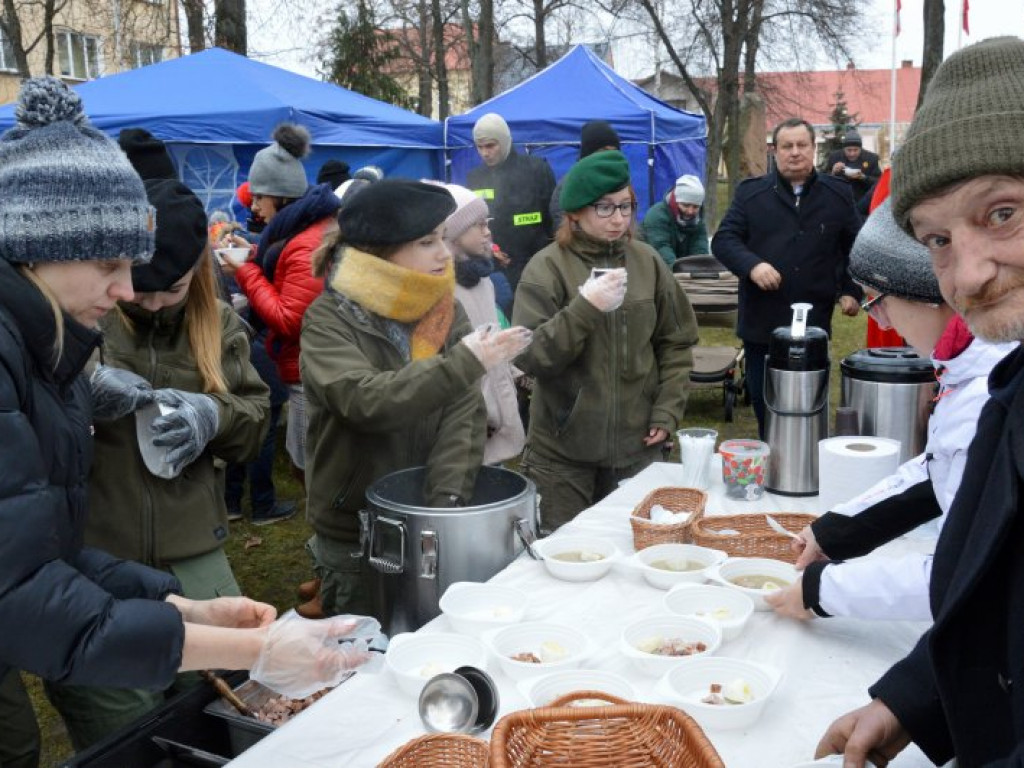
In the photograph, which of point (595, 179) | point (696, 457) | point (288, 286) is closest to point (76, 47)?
point (288, 286)

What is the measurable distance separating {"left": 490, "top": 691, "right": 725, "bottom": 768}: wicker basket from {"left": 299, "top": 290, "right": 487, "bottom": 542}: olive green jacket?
122 centimetres

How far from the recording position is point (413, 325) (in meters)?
2.71

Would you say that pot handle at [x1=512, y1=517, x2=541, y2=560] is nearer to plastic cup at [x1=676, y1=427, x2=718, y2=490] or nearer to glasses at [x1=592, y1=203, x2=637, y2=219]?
plastic cup at [x1=676, y1=427, x2=718, y2=490]

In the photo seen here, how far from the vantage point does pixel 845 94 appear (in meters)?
45.7

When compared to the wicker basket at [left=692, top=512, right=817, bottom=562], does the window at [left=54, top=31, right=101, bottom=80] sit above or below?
above

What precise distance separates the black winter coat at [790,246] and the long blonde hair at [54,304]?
4017 mm

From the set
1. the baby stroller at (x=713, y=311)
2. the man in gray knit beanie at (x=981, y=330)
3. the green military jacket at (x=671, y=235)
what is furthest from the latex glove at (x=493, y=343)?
the green military jacket at (x=671, y=235)

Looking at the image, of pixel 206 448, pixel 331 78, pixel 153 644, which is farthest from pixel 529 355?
pixel 331 78

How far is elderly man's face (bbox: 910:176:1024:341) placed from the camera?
Answer: 102 cm

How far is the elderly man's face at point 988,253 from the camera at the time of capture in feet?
3.36

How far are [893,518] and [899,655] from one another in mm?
299

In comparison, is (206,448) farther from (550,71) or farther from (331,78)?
(331,78)

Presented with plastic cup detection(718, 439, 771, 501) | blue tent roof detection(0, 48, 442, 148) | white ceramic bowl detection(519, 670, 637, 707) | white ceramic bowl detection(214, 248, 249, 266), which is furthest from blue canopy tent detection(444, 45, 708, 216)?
white ceramic bowl detection(519, 670, 637, 707)

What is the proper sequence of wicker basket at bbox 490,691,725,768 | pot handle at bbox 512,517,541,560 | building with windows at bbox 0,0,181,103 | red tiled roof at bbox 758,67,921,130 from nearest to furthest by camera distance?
1. wicker basket at bbox 490,691,725,768
2. pot handle at bbox 512,517,541,560
3. building with windows at bbox 0,0,181,103
4. red tiled roof at bbox 758,67,921,130
